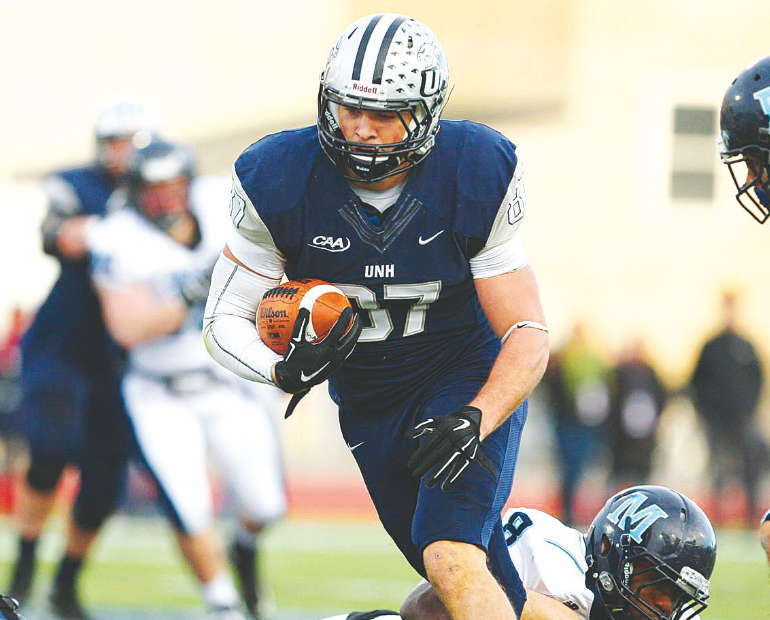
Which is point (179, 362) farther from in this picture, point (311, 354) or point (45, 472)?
point (311, 354)

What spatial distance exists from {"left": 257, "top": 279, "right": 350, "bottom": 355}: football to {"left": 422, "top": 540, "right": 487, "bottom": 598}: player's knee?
0.62 metres

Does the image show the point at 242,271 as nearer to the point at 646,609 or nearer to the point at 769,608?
the point at 646,609

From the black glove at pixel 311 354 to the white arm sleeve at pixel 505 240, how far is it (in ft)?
1.28

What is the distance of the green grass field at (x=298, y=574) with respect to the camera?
7.69 metres

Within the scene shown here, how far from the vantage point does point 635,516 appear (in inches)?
156

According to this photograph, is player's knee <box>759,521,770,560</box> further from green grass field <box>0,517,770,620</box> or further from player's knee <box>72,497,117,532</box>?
player's knee <box>72,497,117,532</box>

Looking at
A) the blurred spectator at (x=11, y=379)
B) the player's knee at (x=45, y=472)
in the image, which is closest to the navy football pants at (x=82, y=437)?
the player's knee at (x=45, y=472)

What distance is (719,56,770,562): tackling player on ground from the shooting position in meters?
3.68

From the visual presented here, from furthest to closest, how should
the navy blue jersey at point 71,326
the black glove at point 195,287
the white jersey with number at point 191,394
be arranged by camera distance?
the navy blue jersey at point 71,326 → the white jersey with number at point 191,394 → the black glove at point 195,287

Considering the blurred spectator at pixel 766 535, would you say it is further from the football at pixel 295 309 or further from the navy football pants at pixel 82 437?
the navy football pants at pixel 82 437

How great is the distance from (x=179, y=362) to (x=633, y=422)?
6.30 meters

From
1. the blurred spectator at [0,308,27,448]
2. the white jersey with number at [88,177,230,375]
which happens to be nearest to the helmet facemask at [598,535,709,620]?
the white jersey with number at [88,177,230,375]

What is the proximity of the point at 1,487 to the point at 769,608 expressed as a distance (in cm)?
872

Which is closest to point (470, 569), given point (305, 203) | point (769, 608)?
point (305, 203)
